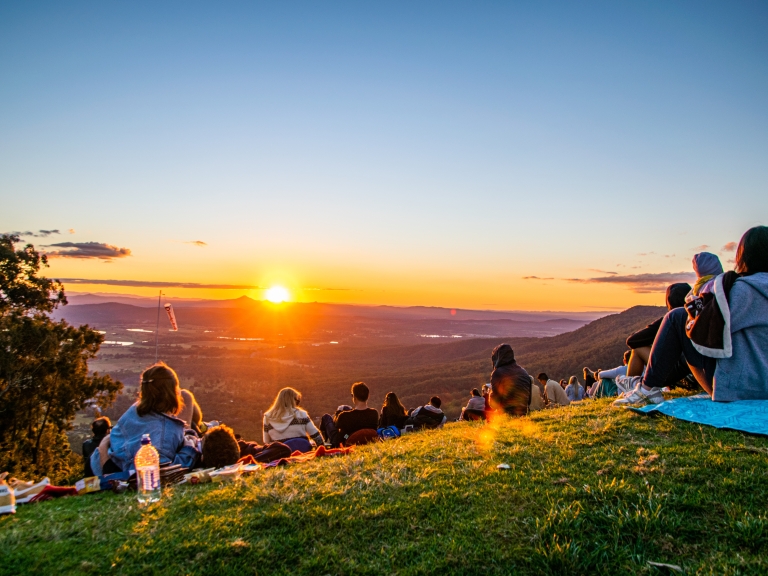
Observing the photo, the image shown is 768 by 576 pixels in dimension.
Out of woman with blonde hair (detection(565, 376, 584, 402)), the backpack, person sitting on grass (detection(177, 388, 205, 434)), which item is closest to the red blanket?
person sitting on grass (detection(177, 388, 205, 434))

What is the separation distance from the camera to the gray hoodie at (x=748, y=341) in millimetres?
5664

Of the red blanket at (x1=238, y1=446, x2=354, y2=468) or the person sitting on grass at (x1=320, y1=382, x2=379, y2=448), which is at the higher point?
the red blanket at (x1=238, y1=446, x2=354, y2=468)

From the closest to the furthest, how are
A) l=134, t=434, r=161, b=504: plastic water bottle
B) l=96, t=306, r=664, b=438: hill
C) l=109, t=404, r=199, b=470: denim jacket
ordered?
l=134, t=434, r=161, b=504: plastic water bottle, l=109, t=404, r=199, b=470: denim jacket, l=96, t=306, r=664, b=438: hill

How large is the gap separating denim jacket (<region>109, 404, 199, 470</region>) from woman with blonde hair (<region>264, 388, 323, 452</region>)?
236cm

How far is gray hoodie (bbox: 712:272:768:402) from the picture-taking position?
566cm

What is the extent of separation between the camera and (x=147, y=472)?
5.41 metres

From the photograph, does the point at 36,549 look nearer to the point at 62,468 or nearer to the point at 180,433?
the point at 180,433

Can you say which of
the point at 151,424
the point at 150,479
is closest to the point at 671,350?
the point at 150,479

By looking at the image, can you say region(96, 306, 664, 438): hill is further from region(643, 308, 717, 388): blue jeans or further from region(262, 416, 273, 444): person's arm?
region(643, 308, 717, 388): blue jeans

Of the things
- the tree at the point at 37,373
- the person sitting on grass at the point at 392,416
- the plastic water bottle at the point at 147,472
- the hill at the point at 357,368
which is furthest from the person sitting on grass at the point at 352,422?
the hill at the point at 357,368

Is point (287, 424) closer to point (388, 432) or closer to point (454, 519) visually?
point (388, 432)

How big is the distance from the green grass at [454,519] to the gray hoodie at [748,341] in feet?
2.98

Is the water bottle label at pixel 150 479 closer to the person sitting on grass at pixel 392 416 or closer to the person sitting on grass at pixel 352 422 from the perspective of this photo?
the person sitting on grass at pixel 352 422

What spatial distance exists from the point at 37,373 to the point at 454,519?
2738 cm
